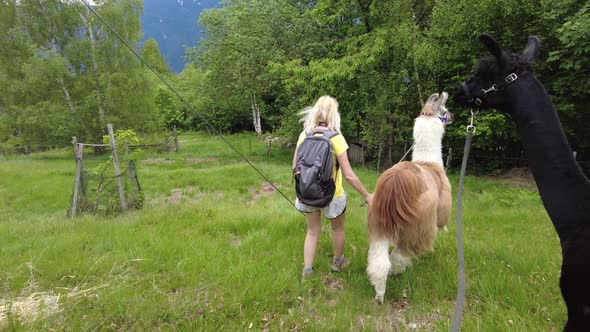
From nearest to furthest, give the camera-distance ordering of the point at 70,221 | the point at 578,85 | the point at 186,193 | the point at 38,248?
the point at 38,248 → the point at 70,221 → the point at 578,85 → the point at 186,193

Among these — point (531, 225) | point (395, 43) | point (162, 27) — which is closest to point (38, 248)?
point (531, 225)

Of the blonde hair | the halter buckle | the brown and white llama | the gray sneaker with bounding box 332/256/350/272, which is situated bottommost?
the gray sneaker with bounding box 332/256/350/272

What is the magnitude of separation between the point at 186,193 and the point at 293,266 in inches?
234

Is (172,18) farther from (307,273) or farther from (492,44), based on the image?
(492,44)

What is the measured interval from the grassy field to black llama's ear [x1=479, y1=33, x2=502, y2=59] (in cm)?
191

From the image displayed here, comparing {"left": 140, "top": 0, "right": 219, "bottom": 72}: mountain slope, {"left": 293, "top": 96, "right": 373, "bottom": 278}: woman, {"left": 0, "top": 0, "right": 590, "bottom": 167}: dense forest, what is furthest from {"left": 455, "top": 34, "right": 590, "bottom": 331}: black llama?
{"left": 140, "top": 0, "right": 219, "bottom": 72}: mountain slope

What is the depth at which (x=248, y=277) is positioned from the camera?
3.00 metres

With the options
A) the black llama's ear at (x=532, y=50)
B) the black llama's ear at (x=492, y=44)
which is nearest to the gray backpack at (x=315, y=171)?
the black llama's ear at (x=492, y=44)

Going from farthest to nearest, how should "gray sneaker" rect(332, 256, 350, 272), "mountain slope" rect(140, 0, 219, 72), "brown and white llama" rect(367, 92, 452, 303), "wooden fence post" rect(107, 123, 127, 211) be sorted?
1. "mountain slope" rect(140, 0, 219, 72)
2. "wooden fence post" rect(107, 123, 127, 211)
3. "gray sneaker" rect(332, 256, 350, 272)
4. "brown and white llama" rect(367, 92, 452, 303)

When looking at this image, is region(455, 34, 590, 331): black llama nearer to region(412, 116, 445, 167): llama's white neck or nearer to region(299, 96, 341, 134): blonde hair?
region(299, 96, 341, 134): blonde hair

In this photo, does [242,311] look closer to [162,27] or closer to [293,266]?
[293,266]

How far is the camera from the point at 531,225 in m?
4.57

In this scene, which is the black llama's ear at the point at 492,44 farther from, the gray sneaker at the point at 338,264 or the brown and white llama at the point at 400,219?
the gray sneaker at the point at 338,264

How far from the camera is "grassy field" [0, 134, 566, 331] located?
95.3 inches
